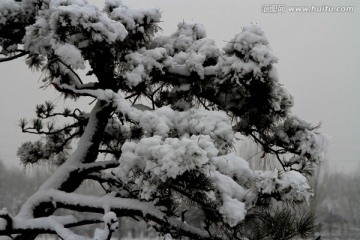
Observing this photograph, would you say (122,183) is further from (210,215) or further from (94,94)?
(94,94)

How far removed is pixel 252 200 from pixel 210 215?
25 centimetres

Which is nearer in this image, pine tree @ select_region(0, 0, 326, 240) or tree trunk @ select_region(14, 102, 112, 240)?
pine tree @ select_region(0, 0, 326, 240)

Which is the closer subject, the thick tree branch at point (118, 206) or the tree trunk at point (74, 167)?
the thick tree branch at point (118, 206)

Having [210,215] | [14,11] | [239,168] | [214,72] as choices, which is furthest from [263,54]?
[14,11]

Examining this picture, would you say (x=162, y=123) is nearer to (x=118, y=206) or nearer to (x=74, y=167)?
(x=118, y=206)

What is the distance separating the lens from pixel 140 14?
121 inches

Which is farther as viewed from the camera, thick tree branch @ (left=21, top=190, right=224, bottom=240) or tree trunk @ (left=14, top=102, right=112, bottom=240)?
tree trunk @ (left=14, top=102, right=112, bottom=240)

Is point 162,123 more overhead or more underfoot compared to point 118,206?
more overhead

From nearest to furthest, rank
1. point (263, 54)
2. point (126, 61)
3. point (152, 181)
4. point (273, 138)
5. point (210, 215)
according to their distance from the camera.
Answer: point (152, 181)
point (210, 215)
point (263, 54)
point (126, 61)
point (273, 138)

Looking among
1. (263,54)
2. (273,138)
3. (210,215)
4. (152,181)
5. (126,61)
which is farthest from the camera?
(273,138)

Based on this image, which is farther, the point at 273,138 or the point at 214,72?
the point at 273,138

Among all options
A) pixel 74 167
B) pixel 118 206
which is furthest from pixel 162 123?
pixel 74 167

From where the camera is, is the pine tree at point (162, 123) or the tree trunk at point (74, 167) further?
the tree trunk at point (74, 167)

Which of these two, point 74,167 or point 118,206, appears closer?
point 118,206
